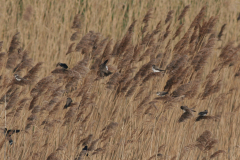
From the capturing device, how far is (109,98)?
3.24 meters

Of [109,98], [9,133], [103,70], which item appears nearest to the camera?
[9,133]

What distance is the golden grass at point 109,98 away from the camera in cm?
253

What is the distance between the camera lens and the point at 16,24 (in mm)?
4934

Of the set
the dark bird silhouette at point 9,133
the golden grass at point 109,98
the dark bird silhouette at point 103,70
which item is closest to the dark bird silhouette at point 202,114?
the golden grass at point 109,98

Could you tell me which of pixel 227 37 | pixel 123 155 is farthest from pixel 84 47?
pixel 227 37

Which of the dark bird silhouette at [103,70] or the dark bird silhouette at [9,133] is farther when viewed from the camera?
the dark bird silhouette at [103,70]

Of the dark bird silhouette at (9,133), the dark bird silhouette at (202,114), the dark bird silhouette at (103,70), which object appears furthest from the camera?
the dark bird silhouette at (103,70)

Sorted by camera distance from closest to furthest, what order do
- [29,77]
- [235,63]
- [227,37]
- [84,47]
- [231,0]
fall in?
[29,77]
[84,47]
[235,63]
[227,37]
[231,0]

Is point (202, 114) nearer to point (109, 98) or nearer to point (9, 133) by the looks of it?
point (109, 98)

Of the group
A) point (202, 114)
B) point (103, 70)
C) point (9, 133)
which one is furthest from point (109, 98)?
point (9, 133)

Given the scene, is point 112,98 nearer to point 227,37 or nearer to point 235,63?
point 235,63

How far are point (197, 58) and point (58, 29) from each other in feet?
8.22

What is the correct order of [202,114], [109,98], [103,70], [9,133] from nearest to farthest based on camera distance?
[9,133] → [202,114] → [103,70] → [109,98]

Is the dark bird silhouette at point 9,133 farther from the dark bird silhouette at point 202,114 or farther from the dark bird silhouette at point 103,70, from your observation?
the dark bird silhouette at point 202,114
